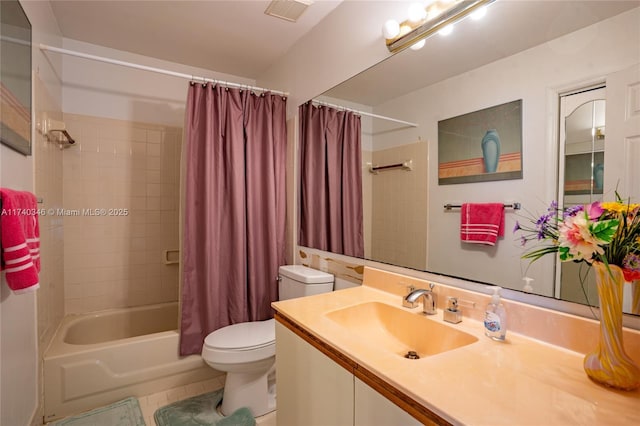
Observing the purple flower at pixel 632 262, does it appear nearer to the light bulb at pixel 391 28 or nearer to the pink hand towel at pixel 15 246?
the light bulb at pixel 391 28

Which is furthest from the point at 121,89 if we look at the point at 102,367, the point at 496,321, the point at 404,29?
the point at 496,321

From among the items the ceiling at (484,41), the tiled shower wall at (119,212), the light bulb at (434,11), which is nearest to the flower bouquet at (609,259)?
the ceiling at (484,41)

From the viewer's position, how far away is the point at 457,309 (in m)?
1.11

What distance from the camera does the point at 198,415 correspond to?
1.83 metres

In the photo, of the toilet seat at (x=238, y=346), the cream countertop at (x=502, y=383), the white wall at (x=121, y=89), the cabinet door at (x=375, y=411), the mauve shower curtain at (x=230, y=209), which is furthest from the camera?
the white wall at (x=121, y=89)

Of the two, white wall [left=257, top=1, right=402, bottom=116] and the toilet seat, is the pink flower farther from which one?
the toilet seat

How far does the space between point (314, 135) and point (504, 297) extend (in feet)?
4.96

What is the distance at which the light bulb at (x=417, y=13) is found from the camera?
4.23 feet

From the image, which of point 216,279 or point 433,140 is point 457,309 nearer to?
point 433,140

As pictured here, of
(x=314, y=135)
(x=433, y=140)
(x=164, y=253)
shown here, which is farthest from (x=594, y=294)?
(x=164, y=253)

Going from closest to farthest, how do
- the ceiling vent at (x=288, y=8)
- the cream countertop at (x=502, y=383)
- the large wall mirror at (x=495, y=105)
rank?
the cream countertop at (x=502, y=383) → the large wall mirror at (x=495, y=105) → the ceiling vent at (x=288, y=8)

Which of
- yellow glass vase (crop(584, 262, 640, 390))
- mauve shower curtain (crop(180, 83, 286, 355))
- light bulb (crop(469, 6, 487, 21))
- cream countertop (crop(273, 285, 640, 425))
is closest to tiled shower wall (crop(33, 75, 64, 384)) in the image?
mauve shower curtain (crop(180, 83, 286, 355))

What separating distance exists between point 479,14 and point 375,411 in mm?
1382

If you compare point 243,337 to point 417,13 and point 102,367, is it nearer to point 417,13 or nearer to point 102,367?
point 102,367
